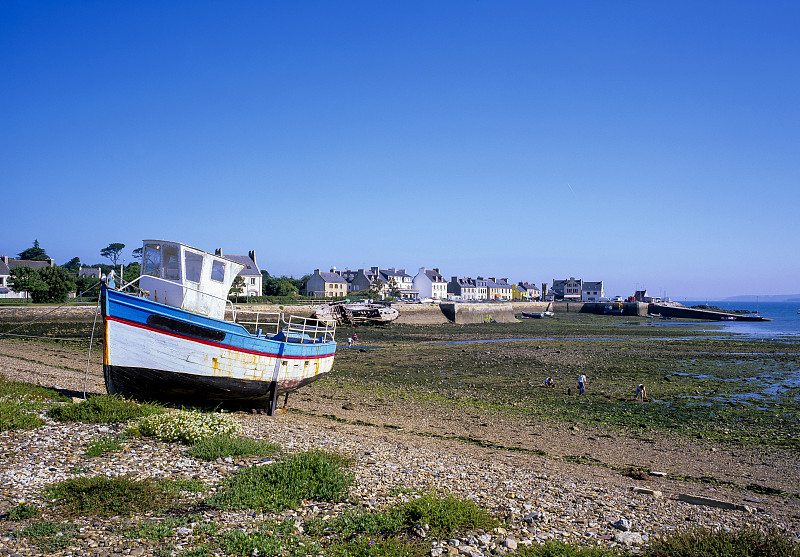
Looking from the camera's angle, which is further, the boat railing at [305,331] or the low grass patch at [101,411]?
the boat railing at [305,331]

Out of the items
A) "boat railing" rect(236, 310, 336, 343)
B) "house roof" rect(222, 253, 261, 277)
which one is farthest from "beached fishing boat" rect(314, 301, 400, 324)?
"house roof" rect(222, 253, 261, 277)

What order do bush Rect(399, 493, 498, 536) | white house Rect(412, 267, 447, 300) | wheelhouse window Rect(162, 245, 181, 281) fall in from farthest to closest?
white house Rect(412, 267, 447, 300), wheelhouse window Rect(162, 245, 181, 281), bush Rect(399, 493, 498, 536)

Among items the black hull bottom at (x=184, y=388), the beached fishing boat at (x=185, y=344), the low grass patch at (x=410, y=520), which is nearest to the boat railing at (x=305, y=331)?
the beached fishing boat at (x=185, y=344)

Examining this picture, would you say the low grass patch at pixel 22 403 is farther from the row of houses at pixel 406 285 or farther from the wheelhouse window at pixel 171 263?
the row of houses at pixel 406 285

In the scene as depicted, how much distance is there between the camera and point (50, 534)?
651 centimetres

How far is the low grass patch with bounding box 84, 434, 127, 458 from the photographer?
9547 mm

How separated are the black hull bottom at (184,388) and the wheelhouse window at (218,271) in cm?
332

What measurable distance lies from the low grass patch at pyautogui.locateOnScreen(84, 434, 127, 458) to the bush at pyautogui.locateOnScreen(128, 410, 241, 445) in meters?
0.57

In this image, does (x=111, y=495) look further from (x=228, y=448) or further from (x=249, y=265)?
(x=249, y=265)

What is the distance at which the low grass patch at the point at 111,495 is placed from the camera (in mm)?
7316

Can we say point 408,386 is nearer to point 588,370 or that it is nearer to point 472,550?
point 588,370

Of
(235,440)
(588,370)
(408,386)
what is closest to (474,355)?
(588,370)

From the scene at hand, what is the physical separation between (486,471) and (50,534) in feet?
25.3

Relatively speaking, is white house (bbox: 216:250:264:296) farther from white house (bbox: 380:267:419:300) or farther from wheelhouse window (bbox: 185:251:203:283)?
wheelhouse window (bbox: 185:251:203:283)
